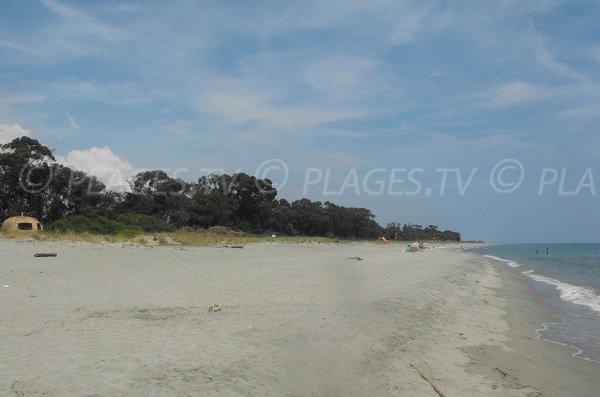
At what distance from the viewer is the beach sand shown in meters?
5.24

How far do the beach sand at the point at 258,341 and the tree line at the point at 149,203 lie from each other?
2722 cm

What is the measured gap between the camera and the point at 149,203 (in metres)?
60.8

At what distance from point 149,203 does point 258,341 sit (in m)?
57.1

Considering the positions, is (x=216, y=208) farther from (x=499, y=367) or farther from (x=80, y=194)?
(x=499, y=367)

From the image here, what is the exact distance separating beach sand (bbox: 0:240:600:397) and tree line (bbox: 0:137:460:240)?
27218 mm

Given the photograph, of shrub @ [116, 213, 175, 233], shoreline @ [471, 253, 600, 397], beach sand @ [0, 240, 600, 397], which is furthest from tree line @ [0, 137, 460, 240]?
shoreline @ [471, 253, 600, 397]

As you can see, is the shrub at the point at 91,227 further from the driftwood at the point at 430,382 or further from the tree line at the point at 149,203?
the driftwood at the point at 430,382

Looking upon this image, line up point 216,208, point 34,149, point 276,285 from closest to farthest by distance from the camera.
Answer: point 276,285
point 34,149
point 216,208

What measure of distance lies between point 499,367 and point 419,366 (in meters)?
1.38

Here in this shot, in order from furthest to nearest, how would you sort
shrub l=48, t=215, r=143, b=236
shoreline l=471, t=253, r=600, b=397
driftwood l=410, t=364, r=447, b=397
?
1. shrub l=48, t=215, r=143, b=236
2. shoreline l=471, t=253, r=600, b=397
3. driftwood l=410, t=364, r=447, b=397

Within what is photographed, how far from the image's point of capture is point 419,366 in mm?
6586

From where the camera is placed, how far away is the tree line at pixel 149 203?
48.0 metres

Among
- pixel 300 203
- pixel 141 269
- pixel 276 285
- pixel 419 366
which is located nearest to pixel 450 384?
pixel 419 366

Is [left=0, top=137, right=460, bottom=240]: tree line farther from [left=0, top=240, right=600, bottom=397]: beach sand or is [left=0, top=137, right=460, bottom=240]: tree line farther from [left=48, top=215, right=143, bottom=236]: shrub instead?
[left=0, top=240, right=600, bottom=397]: beach sand
